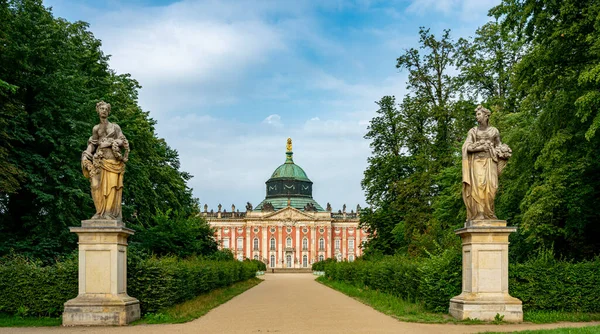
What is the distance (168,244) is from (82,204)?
5.88 metres

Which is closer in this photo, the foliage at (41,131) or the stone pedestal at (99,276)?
the stone pedestal at (99,276)

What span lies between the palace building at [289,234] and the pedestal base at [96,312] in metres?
102

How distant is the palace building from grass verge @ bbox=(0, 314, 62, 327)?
3957 inches

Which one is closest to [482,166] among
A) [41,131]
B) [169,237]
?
[41,131]

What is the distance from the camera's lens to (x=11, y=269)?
14648mm

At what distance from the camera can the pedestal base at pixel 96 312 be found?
43.0 feet

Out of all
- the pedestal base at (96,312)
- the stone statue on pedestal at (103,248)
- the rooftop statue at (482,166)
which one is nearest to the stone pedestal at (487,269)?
the rooftop statue at (482,166)

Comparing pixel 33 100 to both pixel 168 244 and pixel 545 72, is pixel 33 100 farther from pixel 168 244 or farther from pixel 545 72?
pixel 545 72

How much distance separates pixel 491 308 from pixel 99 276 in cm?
822

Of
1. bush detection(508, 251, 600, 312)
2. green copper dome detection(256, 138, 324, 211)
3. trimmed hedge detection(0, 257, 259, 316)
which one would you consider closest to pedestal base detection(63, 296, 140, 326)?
trimmed hedge detection(0, 257, 259, 316)

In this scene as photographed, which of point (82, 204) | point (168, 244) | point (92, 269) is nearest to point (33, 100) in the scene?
point (82, 204)

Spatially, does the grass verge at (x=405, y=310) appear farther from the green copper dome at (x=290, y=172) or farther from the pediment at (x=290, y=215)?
the green copper dome at (x=290, y=172)

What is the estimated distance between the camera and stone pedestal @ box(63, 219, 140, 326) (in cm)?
1318

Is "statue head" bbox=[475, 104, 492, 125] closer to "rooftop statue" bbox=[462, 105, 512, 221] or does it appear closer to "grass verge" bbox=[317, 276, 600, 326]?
"rooftop statue" bbox=[462, 105, 512, 221]
